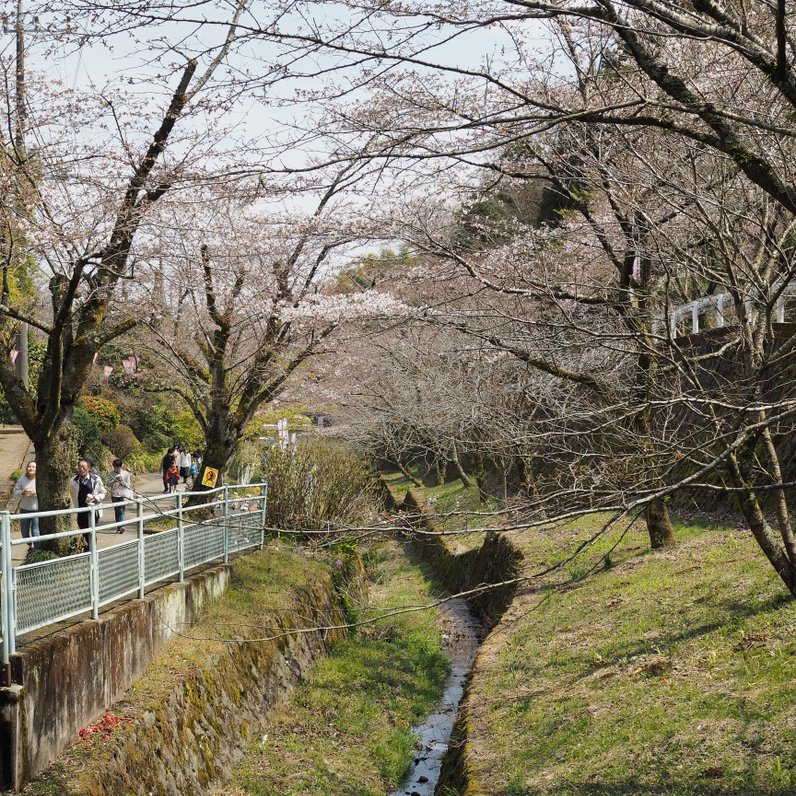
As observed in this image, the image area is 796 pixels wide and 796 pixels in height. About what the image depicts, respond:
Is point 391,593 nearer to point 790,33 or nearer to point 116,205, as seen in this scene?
point 116,205

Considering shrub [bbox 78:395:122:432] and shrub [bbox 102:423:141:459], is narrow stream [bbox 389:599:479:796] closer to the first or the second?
shrub [bbox 78:395:122:432]

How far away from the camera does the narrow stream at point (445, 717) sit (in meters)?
9.65

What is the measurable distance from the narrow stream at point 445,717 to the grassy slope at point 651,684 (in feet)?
3.37

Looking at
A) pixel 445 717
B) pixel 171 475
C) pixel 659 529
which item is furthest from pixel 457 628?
pixel 171 475

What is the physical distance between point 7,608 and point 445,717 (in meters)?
7.03

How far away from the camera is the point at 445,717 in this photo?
38.0 ft

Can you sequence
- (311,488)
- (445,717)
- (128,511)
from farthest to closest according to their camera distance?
(128,511)
(311,488)
(445,717)

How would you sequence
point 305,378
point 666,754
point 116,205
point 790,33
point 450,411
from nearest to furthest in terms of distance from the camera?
point 790,33 < point 666,754 < point 116,205 < point 450,411 < point 305,378

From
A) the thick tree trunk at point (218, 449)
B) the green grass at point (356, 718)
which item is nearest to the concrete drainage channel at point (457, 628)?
the green grass at point (356, 718)

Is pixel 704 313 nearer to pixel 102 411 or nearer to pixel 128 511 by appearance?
pixel 128 511

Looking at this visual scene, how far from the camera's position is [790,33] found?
564cm

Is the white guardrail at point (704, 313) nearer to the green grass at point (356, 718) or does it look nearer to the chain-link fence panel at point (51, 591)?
the green grass at point (356, 718)

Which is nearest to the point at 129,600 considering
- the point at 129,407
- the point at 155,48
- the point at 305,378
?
the point at 155,48

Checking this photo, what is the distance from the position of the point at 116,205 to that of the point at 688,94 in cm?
813
